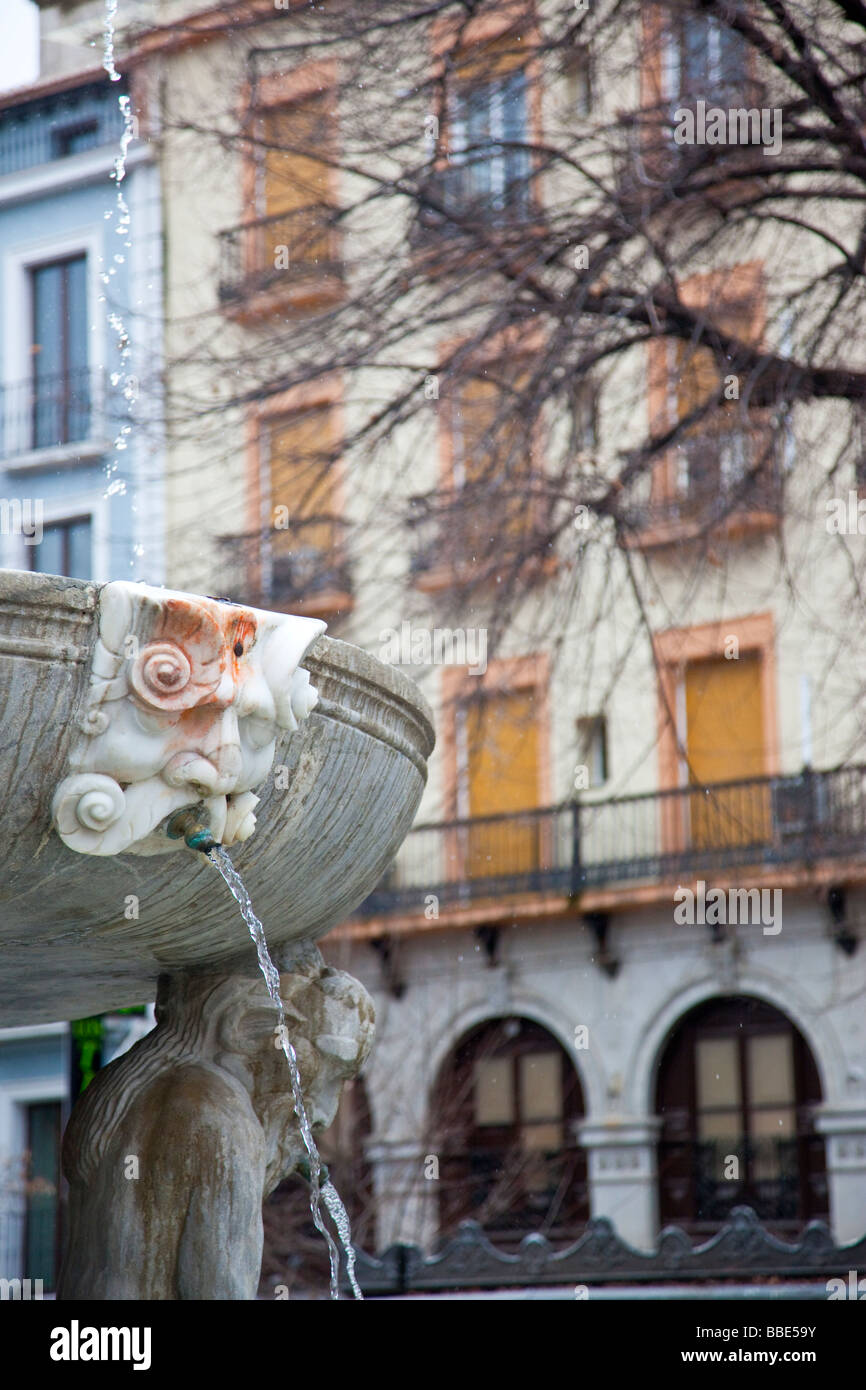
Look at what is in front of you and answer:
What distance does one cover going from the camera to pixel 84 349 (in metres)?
21.9

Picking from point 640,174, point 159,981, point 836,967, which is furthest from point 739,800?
point 159,981

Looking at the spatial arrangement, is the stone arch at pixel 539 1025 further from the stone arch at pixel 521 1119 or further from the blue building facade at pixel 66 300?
the blue building facade at pixel 66 300

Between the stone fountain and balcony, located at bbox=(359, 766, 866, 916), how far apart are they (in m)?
16.0

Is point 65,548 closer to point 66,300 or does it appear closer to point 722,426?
point 66,300

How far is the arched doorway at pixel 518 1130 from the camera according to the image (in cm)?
1869

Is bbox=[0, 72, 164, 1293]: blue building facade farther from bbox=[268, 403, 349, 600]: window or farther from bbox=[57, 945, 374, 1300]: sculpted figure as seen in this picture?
bbox=[57, 945, 374, 1300]: sculpted figure

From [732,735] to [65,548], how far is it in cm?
693

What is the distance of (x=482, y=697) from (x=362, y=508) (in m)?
11.1

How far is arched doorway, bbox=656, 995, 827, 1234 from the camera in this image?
19438 mm

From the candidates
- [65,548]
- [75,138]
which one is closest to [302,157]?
[65,548]

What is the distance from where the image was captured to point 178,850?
2.97 m

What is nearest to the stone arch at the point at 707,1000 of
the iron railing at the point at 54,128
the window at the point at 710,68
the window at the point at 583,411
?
the iron railing at the point at 54,128

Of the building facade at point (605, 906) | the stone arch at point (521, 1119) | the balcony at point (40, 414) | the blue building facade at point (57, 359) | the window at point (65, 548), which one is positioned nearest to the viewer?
the building facade at point (605, 906)

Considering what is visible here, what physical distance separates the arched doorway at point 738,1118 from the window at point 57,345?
8676mm
